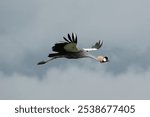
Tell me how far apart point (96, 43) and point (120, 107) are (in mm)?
4680

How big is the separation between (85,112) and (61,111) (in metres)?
1.22

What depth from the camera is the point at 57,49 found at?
506 feet

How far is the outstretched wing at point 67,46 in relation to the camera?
154 m

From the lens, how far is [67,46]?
154000 millimetres

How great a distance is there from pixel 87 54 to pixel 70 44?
1705 millimetres

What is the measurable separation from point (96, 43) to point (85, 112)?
526 centimetres

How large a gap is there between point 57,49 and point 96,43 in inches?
119

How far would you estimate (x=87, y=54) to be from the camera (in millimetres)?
155125

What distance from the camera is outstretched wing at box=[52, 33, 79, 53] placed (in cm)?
15350

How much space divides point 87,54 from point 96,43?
5.49ft

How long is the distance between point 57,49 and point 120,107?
4448mm

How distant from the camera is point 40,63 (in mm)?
154875

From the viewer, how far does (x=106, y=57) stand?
15425 cm
